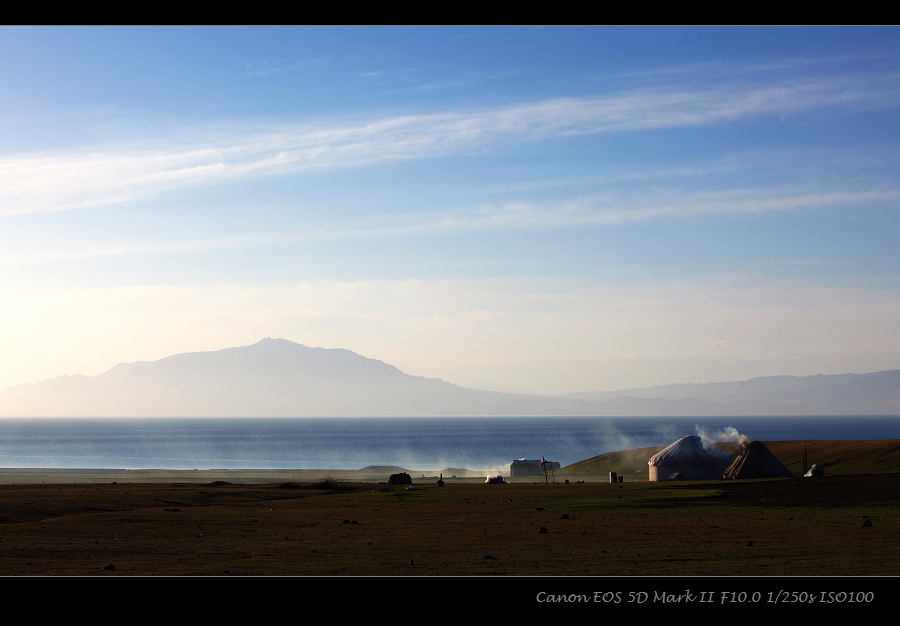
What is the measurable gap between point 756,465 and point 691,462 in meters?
5.44

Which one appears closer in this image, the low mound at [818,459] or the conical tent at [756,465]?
the conical tent at [756,465]

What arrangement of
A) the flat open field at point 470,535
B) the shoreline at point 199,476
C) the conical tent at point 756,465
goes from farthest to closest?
1. the shoreline at point 199,476
2. the conical tent at point 756,465
3. the flat open field at point 470,535

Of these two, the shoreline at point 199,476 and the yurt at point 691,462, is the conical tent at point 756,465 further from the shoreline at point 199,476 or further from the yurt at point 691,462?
the shoreline at point 199,476

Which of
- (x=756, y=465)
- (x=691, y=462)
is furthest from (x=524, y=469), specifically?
(x=756, y=465)

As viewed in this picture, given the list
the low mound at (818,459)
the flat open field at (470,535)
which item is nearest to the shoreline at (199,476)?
the low mound at (818,459)

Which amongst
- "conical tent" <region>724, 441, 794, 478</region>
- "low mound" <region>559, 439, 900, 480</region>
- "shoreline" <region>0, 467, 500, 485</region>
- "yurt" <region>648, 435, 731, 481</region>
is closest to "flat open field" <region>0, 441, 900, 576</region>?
"conical tent" <region>724, 441, 794, 478</region>

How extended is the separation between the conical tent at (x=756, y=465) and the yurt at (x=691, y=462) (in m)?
2.39

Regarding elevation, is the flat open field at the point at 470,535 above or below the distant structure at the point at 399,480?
above

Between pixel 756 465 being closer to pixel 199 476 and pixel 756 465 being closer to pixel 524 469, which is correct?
pixel 524 469

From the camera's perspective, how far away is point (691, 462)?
65.1 meters

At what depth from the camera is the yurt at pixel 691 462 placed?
2552 inches

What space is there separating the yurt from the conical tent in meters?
2.39

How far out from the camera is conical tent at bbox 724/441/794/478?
201 ft

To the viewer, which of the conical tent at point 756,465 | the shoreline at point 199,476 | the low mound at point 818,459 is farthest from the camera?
the shoreline at point 199,476
